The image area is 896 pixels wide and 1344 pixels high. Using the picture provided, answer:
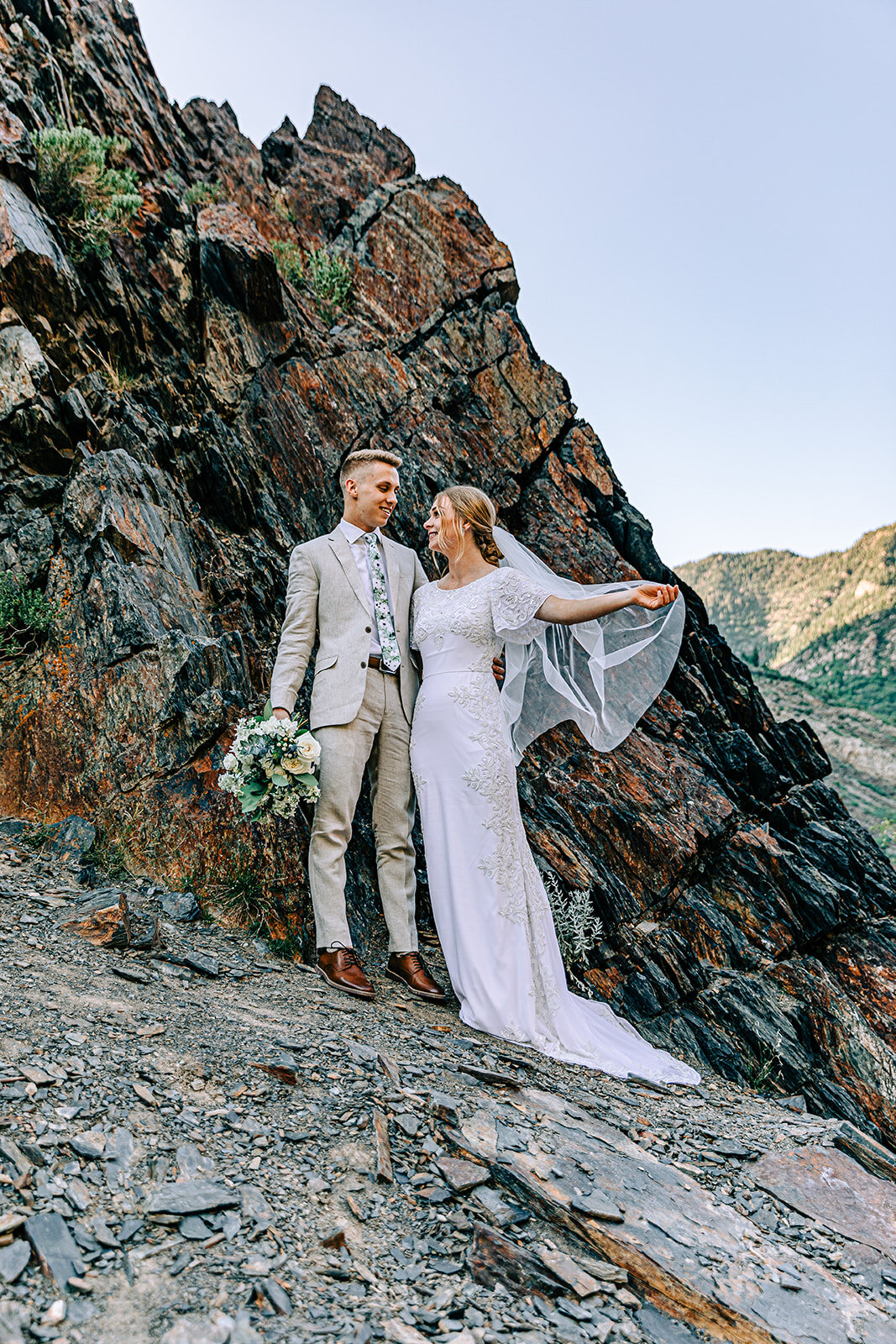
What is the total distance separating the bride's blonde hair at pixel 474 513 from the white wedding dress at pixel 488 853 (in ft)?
1.18

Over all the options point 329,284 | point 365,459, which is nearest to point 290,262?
point 329,284

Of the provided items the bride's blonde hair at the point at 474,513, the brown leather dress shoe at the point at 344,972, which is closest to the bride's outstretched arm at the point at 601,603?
the bride's blonde hair at the point at 474,513

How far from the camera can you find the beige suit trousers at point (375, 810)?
5047 mm

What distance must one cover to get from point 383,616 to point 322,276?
564 centimetres

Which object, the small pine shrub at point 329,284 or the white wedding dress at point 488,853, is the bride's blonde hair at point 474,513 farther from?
the small pine shrub at point 329,284

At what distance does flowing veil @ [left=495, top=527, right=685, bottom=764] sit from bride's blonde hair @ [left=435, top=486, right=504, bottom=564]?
17 cm

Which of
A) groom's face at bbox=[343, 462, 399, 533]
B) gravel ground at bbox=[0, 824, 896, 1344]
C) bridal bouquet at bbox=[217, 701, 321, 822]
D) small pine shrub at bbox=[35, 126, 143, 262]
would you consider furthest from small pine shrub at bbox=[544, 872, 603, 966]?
small pine shrub at bbox=[35, 126, 143, 262]

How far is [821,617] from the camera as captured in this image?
3044 inches

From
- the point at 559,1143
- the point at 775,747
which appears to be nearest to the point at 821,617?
the point at 775,747

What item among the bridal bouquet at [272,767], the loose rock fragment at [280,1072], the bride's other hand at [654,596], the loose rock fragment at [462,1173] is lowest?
the loose rock fragment at [462,1173]

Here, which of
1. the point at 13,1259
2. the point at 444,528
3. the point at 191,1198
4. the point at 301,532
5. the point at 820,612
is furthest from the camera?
the point at 820,612

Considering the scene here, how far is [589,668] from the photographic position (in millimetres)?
6066

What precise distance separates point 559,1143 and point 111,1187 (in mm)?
1870

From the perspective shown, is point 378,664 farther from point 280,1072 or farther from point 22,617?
point 22,617
